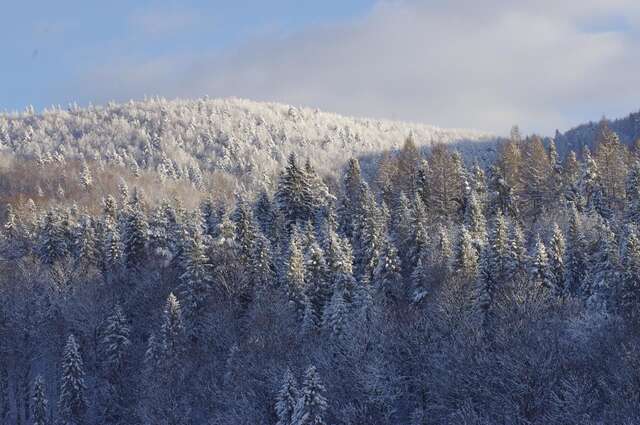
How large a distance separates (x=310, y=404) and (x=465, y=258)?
20.6 m

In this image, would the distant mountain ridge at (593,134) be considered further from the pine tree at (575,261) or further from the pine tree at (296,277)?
the pine tree at (296,277)

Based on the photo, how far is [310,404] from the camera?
37938 mm

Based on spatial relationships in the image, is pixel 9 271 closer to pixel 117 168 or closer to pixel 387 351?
pixel 387 351

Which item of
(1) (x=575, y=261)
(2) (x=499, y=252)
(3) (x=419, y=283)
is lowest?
(3) (x=419, y=283)

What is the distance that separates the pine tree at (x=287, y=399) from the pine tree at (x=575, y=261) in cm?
2504

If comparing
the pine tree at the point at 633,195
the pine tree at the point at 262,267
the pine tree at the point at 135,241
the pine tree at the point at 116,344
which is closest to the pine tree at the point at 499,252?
the pine tree at the point at 633,195

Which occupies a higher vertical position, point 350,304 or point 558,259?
point 558,259

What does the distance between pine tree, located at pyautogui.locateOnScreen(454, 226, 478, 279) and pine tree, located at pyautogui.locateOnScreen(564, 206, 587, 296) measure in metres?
7.53

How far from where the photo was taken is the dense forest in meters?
36.6

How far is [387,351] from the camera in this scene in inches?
1655

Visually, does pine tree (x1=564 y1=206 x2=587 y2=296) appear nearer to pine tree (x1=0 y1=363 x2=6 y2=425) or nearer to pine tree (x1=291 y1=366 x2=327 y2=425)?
pine tree (x1=291 y1=366 x2=327 y2=425)

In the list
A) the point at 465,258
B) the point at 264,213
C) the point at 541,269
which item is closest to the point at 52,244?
the point at 264,213

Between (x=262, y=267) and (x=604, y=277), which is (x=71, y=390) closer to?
(x=262, y=267)

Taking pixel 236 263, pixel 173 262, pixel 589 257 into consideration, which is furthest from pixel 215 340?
pixel 589 257
